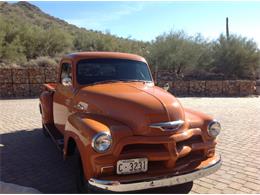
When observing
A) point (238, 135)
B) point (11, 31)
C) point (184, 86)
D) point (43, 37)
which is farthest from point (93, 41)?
point (238, 135)

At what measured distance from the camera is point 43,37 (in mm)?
23031

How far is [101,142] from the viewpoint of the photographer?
3.94 meters


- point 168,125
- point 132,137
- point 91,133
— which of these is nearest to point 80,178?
point 91,133

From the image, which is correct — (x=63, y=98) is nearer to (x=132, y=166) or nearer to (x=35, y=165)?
(x=35, y=165)

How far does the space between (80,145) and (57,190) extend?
3.13 feet

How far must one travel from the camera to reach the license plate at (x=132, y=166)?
3.91 meters

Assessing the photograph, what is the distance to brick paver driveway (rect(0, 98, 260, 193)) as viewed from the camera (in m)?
4.87

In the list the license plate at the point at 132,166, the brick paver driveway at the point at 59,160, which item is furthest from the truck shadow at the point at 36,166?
the license plate at the point at 132,166

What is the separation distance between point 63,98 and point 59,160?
1124 millimetres

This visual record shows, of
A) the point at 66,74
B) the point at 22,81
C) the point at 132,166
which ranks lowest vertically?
the point at 132,166

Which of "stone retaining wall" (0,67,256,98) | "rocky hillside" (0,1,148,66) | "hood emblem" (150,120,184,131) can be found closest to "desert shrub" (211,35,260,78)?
"stone retaining wall" (0,67,256,98)

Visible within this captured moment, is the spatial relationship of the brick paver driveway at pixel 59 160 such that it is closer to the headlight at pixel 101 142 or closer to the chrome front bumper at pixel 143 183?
the chrome front bumper at pixel 143 183

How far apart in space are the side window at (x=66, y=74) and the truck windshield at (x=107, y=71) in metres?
0.19

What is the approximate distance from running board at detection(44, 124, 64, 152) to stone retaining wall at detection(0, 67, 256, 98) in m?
9.57
